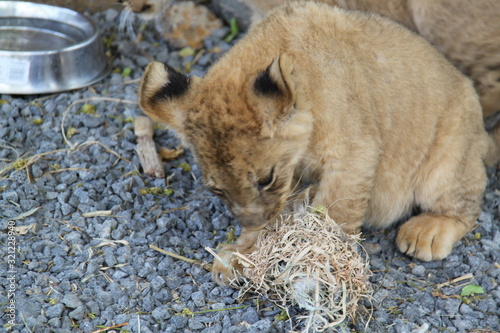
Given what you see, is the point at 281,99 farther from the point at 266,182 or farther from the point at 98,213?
the point at 98,213

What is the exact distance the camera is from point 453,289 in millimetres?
4328

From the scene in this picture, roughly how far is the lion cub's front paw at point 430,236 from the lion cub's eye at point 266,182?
51.5 inches

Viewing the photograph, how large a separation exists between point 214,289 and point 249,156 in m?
0.94

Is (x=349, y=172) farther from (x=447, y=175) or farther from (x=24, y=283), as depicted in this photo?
(x=24, y=283)

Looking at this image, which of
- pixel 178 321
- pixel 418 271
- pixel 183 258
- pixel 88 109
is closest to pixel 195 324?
pixel 178 321

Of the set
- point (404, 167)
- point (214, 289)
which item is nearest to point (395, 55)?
point (404, 167)

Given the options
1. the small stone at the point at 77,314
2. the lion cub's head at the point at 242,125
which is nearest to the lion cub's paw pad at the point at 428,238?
the lion cub's head at the point at 242,125

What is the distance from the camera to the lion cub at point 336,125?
3688mm

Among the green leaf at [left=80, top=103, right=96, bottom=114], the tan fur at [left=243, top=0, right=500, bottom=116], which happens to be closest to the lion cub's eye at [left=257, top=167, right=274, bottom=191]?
the tan fur at [left=243, top=0, right=500, bottom=116]

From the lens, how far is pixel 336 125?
4055 mm

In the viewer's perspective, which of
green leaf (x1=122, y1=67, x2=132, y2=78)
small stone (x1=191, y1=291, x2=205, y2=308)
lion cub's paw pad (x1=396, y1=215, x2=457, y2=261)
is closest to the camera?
small stone (x1=191, y1=291, x2=205, y2=308)

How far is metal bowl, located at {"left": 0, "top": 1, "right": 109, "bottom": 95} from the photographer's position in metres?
5.64

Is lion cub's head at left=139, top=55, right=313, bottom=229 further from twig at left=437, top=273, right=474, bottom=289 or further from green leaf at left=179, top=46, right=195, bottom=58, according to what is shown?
green leaf at left=179, top=46, right=195, bottom=58

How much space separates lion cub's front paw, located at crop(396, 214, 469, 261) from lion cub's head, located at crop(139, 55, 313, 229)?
3.59 feet
